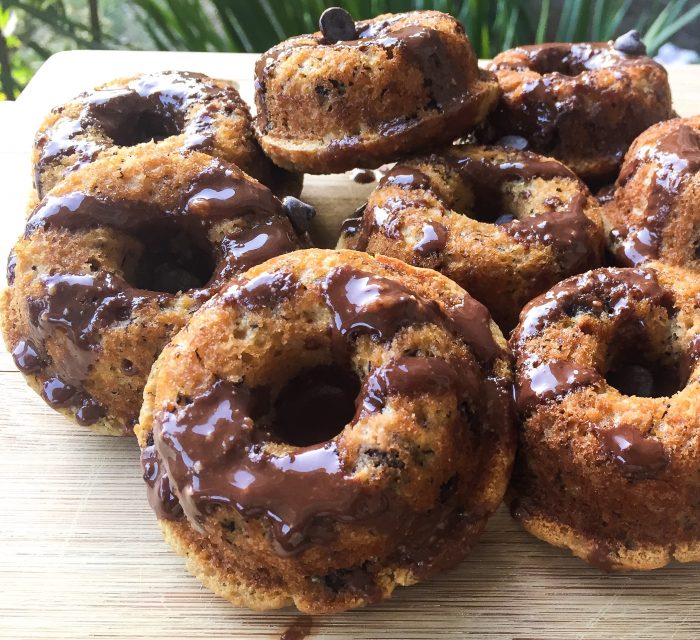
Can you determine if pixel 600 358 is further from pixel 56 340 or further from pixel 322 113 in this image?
pixel 56 340

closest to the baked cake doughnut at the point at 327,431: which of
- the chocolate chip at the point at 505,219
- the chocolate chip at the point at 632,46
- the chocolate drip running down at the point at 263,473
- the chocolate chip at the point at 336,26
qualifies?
the chocolate drip running down at the point at 263,473

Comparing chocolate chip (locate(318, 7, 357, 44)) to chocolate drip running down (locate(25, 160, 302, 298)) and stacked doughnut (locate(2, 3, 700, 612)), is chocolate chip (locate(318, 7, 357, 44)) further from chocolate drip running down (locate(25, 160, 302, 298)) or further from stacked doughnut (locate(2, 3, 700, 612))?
chocolate drip running down (locate(25, 160, 302, 298))

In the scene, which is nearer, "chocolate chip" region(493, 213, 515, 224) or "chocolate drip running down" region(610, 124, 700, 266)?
"chocolate drip running down" region(610, 124, 700, 266)

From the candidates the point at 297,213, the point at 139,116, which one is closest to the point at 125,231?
the point at 297,213

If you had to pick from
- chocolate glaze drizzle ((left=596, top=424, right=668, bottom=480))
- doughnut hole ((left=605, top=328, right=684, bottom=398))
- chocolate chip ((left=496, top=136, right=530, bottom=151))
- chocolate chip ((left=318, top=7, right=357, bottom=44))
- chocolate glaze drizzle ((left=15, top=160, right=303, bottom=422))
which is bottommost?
doughnut hole ((left=605, top=328, right=684, bottom=398))

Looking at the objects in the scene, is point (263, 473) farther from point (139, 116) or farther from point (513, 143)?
point (139, 116)

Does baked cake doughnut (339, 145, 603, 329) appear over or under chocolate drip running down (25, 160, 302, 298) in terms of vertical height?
under

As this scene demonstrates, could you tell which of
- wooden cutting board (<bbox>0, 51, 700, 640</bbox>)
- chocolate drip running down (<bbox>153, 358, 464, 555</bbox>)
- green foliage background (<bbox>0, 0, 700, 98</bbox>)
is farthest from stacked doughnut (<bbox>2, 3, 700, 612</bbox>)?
green foliage background (<bbox>0, 0, 700, 98</bbox>)
